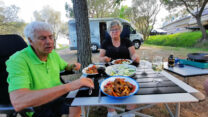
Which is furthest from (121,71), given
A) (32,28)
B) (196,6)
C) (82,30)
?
(196,6)

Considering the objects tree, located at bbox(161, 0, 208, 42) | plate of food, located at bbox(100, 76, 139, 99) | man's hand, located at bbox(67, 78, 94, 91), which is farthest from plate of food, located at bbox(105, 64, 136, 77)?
tree, located at bbox(161, 0, 208, 42)

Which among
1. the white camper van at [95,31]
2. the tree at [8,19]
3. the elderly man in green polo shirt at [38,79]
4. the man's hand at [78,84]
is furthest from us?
the tree at [8,19]

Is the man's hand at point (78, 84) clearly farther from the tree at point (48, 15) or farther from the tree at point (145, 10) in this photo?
the tree at point (48, 15)

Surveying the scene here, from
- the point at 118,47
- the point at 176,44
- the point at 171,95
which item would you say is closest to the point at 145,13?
the point at 176,44

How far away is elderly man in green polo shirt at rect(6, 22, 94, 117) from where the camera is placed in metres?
0.74

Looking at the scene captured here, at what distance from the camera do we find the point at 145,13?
695 inches

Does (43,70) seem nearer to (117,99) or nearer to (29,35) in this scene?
(29,35)

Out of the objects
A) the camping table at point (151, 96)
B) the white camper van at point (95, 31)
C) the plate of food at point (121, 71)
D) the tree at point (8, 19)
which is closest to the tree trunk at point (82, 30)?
the plate of food at point (121, 71)

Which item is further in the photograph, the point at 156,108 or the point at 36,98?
the point at 156,108

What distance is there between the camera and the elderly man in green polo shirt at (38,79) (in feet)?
2.44

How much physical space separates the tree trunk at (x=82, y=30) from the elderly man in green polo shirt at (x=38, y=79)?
1.58m

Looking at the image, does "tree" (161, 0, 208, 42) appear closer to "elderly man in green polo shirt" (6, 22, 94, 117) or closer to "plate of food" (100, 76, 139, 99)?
"plate of food" (100, 76, 139, 99)

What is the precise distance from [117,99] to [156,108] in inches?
60.7

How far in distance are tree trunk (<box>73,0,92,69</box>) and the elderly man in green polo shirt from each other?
1575 millimetres
